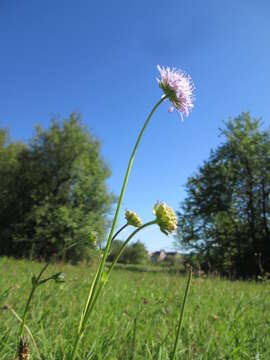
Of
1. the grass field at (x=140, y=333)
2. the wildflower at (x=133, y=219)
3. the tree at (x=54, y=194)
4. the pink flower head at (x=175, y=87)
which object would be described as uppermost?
the tree at (x=54, y=194)

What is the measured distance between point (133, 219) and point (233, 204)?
22.1 m

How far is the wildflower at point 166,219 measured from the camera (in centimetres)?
103

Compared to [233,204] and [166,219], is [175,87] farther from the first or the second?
[233,204]

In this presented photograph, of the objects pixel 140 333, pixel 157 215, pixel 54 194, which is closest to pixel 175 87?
pixel 157 215

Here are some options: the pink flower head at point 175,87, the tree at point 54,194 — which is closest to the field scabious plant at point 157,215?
the pink flower head at point 175,87

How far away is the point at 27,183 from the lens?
2053 cm

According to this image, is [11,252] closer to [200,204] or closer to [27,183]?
[27,183]

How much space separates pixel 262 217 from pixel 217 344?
71.8ft

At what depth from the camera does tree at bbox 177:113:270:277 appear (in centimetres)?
2027

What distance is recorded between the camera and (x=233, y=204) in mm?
21266

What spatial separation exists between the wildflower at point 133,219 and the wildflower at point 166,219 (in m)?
0.09

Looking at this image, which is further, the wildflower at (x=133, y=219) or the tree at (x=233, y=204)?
the tree at (x=233, y=204)

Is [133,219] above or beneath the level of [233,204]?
beneath

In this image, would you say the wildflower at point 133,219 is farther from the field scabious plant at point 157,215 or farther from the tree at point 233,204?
the tree at point 233,204
